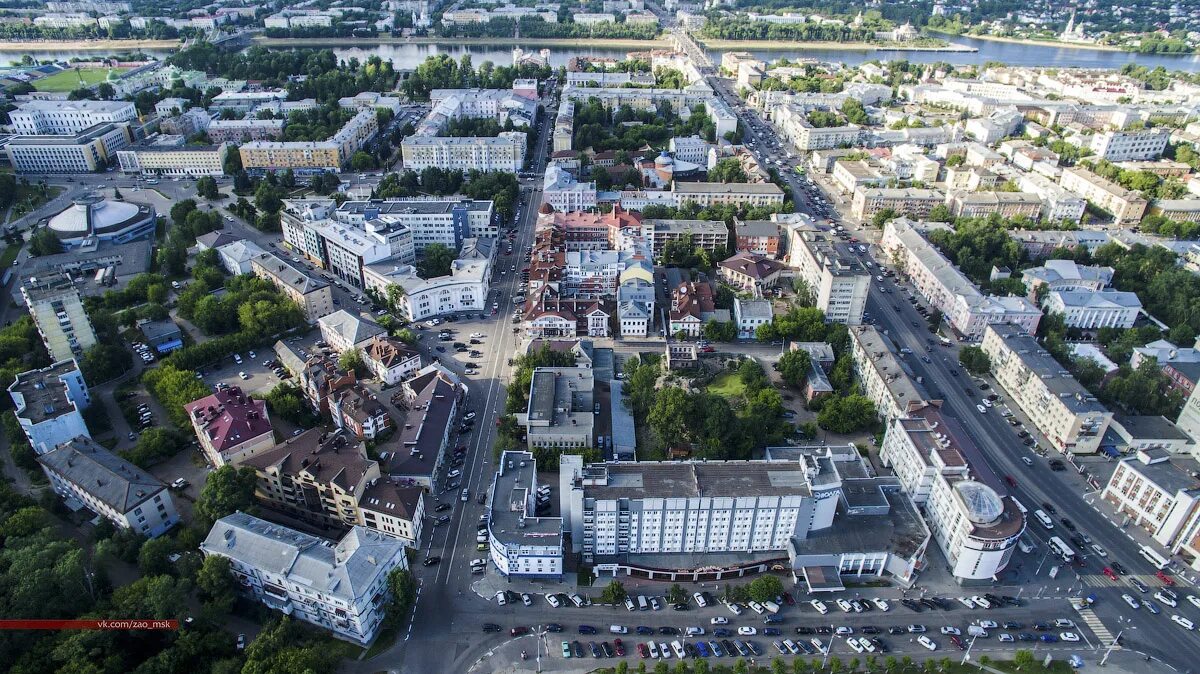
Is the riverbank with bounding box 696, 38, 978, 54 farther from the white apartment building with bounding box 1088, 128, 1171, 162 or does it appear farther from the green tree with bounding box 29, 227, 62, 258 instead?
the green tree with bounding box 29, 227, 62, 258

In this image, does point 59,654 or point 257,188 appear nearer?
point 59,654

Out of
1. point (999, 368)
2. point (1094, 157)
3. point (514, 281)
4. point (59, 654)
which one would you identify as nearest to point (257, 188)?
point (514, 281)

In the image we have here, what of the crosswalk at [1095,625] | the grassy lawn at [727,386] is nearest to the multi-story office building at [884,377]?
the grassy lawn at [727,386]

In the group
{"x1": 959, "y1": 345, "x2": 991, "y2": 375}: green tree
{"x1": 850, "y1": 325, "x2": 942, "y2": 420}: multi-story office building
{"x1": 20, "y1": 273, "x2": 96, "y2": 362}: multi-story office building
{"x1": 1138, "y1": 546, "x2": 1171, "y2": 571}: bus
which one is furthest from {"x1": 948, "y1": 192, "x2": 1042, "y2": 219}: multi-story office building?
{"x1": 20, "y1": 273, "x2": 96, "y2": 362}: multi-story office building

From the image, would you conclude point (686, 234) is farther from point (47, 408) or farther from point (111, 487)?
point (47, 408)

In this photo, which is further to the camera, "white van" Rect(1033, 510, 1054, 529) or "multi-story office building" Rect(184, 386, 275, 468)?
"multi-story office building" Rect(184, 386, 275, 468)

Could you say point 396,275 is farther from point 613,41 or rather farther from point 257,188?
point 613,41
